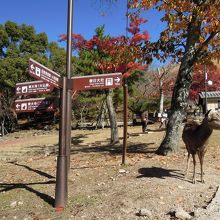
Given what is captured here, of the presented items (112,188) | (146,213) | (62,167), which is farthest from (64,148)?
(146,213)

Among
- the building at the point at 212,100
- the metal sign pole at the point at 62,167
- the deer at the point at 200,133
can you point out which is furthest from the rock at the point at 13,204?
the building at the point at 212,100

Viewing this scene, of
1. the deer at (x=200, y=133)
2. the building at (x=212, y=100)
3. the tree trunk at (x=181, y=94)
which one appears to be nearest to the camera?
the deer at (x=200, y=133)

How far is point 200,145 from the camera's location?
8.91 m

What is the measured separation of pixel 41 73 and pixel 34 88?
171cm

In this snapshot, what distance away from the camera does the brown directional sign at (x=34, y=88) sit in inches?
365

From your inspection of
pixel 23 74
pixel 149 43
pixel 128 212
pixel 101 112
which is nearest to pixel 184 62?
pixel 149 43

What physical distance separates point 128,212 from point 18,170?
5955mm

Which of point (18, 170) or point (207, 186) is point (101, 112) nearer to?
point (18, 170)

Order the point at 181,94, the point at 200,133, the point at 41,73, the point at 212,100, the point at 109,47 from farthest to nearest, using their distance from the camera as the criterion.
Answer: the point at 212,100
the point at 109,47
the point at 181,94
the point at 200,133
the point at 41,73

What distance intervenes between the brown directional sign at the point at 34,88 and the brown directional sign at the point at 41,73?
4.09 ft

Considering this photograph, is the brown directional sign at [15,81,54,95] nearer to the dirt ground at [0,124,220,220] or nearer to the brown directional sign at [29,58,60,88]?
the brown directional sign at [29,58,60,88]

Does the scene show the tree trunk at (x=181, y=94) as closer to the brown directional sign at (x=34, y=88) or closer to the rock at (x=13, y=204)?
the brown directional sign at (x=34, y=88)

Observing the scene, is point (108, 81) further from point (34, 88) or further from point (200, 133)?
point (200, 133)

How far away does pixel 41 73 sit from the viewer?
7.82m
